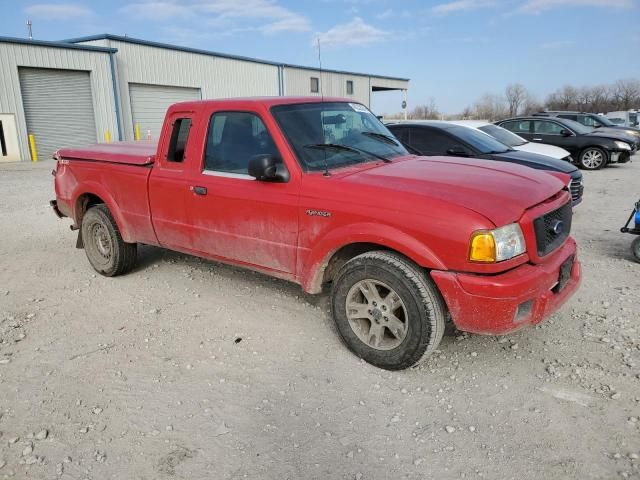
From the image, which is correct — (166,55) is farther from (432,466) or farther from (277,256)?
(432,466)

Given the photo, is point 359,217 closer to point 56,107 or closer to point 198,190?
point 198,190

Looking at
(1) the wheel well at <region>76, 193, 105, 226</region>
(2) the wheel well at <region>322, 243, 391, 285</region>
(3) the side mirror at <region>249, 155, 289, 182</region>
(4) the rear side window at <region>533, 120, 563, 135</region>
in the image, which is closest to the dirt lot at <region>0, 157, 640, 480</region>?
(2) the wheel well at <region>322, 243, 391, 285</region>

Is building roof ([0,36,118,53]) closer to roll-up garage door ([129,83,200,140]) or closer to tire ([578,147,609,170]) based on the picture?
roll-up garage door ([129,83,200,140])

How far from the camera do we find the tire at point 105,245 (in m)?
5.50

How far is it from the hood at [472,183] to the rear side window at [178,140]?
1.77 m

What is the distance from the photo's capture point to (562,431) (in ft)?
9.60

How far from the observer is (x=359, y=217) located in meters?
3.50

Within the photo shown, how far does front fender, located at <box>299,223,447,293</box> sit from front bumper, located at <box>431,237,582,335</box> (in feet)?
0.51

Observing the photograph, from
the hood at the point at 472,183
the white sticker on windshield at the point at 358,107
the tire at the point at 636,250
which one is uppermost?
the white sticker on windshield at the point at 358,107

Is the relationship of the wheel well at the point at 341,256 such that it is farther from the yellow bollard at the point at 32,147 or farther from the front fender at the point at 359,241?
the yellow bollard at the point at 32,147

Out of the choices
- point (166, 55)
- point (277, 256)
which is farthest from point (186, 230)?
point (166, 55)

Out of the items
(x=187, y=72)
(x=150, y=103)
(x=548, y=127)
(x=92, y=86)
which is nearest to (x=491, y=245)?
(x=548, y=127)

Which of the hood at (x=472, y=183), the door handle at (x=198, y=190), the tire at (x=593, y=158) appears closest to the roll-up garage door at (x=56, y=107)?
the door handle at (x=198, y=190)

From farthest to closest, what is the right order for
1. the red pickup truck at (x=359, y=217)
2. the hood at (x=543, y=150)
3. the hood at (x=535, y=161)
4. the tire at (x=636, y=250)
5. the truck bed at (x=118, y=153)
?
the hood at (x=543, y=150) → the hood at (x=535, y=161) → the tire at (x=636, y=250) → the truck bed at (x=118, y=153) → the red pickup truck at (x=359, y=217)
